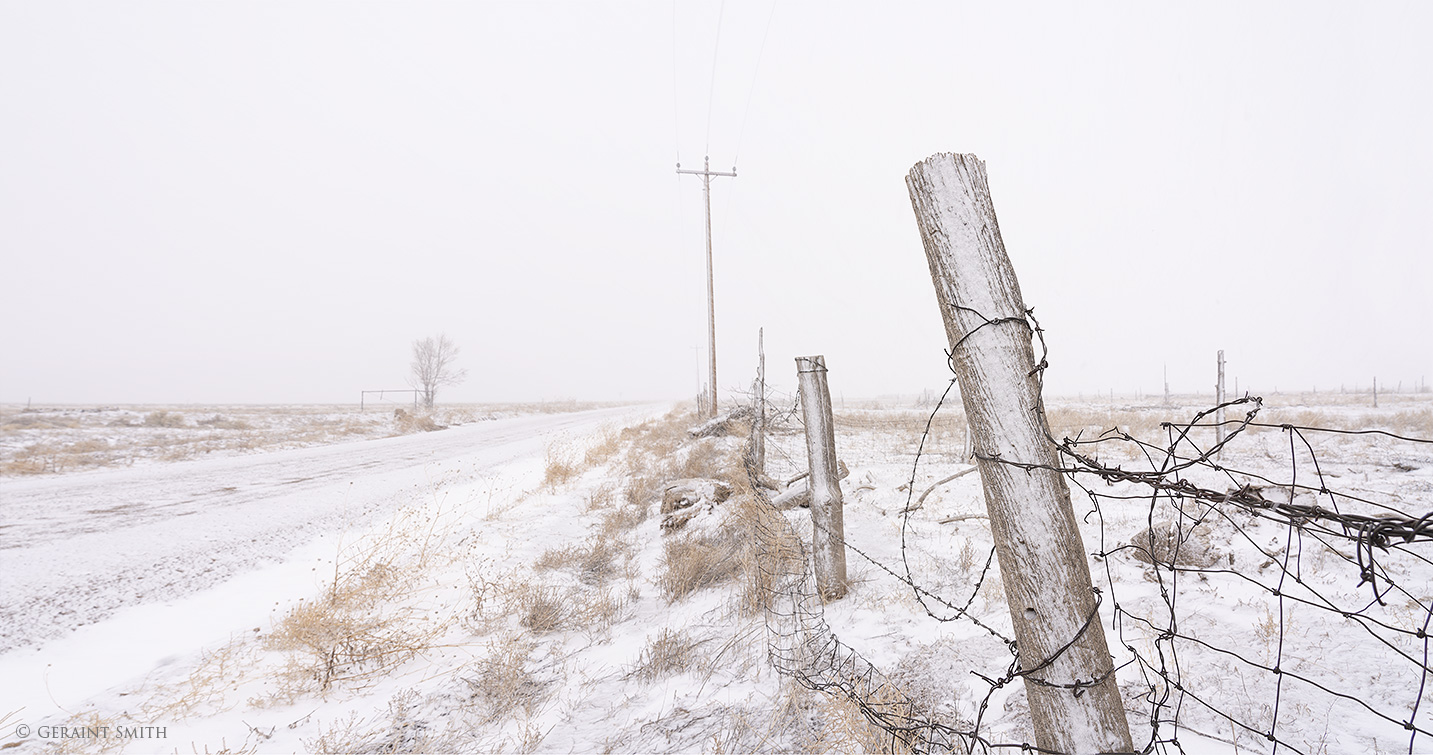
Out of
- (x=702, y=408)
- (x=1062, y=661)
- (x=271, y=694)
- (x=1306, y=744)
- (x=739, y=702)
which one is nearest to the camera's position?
(x=1062, y=661)

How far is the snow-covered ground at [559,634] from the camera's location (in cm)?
282

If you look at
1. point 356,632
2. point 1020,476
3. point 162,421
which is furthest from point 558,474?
point 162,421

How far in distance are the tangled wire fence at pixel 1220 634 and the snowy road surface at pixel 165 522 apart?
5428 mm

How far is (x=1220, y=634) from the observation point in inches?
131

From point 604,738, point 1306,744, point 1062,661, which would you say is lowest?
point 604,738

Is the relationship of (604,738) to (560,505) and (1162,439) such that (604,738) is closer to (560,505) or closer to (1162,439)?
(560,505)

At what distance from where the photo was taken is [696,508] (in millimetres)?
6578

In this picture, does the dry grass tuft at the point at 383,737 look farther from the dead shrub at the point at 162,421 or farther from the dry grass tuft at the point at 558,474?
the dead shrub at the point at 162,421

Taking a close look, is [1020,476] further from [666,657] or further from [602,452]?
[602,452]

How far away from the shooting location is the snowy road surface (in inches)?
188

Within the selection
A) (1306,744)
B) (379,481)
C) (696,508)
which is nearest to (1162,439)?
(696,508)

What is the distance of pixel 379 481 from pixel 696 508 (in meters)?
6.90

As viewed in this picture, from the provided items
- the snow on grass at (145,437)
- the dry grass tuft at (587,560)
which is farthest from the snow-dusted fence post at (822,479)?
the snow on grass at (145,437)

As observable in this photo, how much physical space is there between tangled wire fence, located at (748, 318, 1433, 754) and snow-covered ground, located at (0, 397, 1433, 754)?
0.08ft
